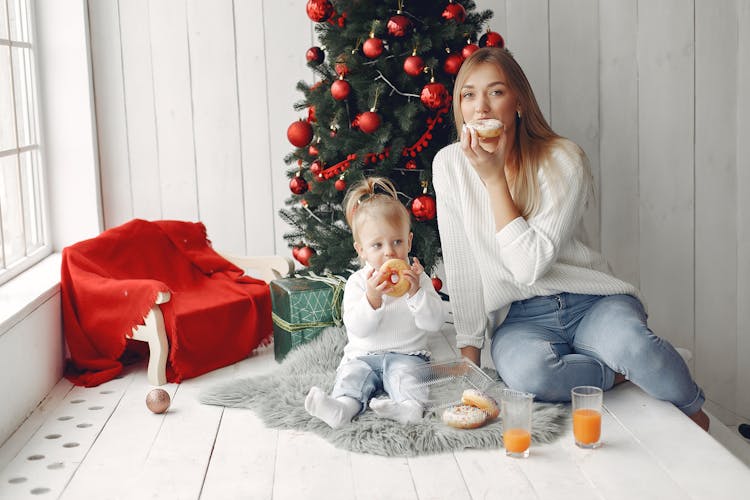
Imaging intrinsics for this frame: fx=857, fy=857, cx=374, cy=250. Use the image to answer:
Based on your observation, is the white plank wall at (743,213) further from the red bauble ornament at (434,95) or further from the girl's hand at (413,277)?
the girl's hand at (413,277)

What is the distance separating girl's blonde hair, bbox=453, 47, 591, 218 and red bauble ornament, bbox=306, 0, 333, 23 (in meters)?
0.47

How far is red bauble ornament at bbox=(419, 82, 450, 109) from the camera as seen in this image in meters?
2.57

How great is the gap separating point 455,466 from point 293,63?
191cm

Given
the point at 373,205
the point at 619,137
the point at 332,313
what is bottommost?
the point at 332,313

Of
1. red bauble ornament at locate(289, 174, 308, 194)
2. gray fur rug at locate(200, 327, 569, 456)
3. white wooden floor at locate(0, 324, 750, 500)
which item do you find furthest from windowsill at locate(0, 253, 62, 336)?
red bauble ornament at locate(289, 174, 308, 194)

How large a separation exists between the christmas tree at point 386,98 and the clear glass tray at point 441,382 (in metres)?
0.47

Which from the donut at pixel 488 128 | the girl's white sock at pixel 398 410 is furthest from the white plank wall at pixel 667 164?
the girl's white sock at pixel 398 410

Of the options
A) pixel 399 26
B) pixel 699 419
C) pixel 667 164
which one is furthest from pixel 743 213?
pixel 399 26

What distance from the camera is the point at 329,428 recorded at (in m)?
2.18

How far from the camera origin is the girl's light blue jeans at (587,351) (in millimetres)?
2277

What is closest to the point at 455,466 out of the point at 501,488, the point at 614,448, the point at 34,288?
the point at 501,488

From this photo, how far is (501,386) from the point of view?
2.45 metres

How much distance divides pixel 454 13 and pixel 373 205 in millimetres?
704

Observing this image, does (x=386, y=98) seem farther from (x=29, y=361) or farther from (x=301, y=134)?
(x=29, y=361)
